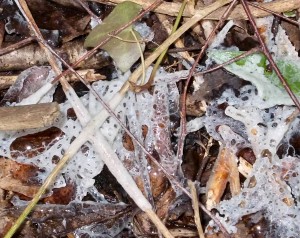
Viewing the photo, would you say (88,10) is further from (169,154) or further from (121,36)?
(169,154)

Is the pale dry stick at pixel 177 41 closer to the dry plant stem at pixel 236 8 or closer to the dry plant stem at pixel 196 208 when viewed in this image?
the dry plant stem at pixel 236 8

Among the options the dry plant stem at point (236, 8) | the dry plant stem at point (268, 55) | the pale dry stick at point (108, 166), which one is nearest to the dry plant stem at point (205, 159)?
the pale dry stick at point (108, 166)

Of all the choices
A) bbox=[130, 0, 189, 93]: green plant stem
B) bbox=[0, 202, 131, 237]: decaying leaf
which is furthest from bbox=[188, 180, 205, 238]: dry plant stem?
bbox=[130, 0, 189, 93]: green plant stem

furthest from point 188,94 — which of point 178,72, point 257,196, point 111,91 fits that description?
point 257,196

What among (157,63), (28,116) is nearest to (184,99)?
(157,63)

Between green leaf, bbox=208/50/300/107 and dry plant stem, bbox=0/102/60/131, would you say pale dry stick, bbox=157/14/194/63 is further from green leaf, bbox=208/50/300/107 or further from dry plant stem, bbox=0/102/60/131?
dry plant stem, bbox=0/102/60/131
